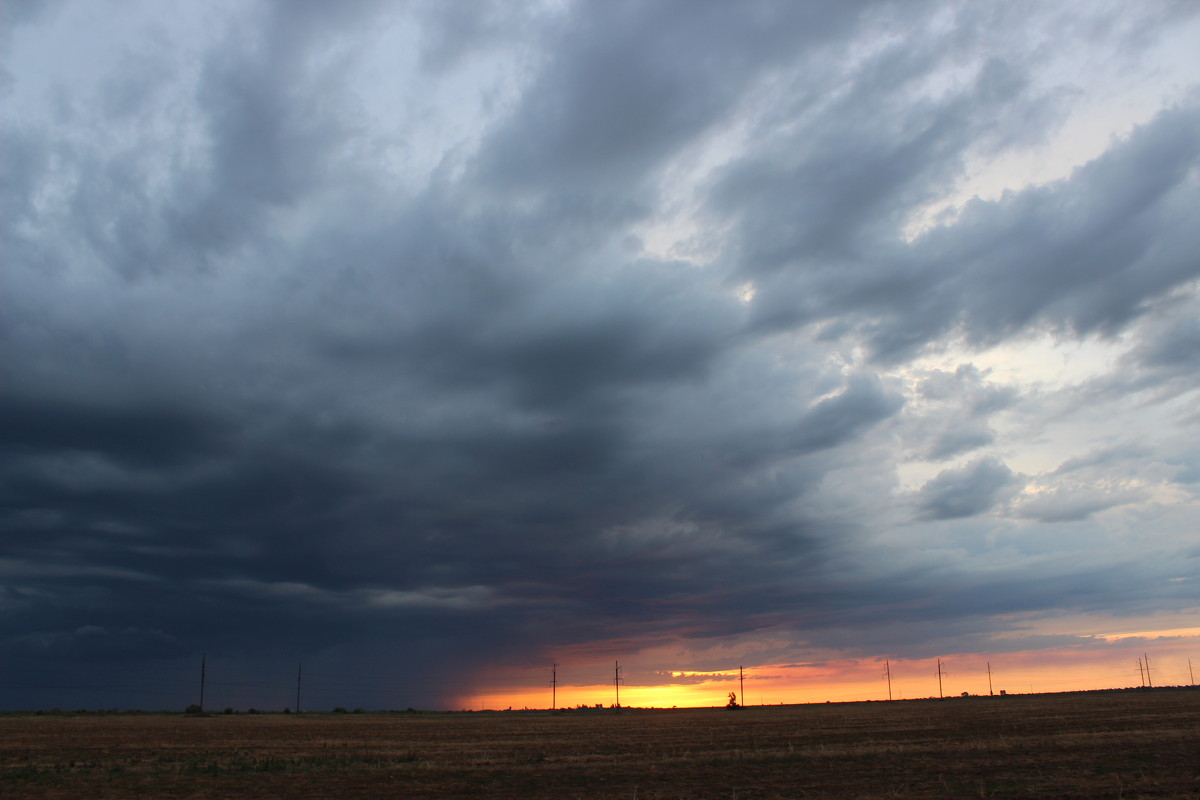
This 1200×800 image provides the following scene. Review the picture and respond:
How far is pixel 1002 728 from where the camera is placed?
62531mm

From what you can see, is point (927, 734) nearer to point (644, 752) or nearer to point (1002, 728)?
point (1002, 728)

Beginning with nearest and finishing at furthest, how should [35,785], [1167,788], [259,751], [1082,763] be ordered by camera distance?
1. [1167,788]
2. [35,785]
3. [1082,763]
4. [259,751]

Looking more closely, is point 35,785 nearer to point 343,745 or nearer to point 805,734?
point 343,745

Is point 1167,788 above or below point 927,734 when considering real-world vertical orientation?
above

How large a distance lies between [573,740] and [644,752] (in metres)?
17.5

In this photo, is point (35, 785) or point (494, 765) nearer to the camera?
point (35, 785)

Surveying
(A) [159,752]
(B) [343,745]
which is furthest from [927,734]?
(A) [159,752]

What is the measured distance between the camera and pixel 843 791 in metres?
29.7

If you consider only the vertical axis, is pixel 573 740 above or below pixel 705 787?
below

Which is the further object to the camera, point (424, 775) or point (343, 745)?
point (343, 745)

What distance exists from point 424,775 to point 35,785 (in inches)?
658

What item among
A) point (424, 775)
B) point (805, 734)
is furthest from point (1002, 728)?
point (424, 775)

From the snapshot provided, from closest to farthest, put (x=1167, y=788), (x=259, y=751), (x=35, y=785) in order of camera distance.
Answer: (x=1167, y=788) < (x=35, y=785) < (x=259, y=751)

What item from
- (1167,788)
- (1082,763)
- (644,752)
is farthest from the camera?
(644,752)
